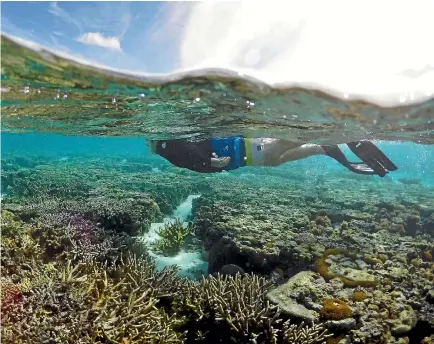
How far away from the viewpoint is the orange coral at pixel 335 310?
661 centimetres

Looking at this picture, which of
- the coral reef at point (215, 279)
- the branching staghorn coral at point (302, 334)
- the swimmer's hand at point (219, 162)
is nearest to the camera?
the coral reef at point (215, 279)

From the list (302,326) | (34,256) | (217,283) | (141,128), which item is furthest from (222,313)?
(141,128)

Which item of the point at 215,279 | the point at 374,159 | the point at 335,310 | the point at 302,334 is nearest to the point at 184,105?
→ the point at 215,279

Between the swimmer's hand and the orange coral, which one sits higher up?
the swimmer's hand

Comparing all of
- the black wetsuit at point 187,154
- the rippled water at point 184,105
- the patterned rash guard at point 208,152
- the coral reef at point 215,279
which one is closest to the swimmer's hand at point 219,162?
the patterned rash guard at point 208,152

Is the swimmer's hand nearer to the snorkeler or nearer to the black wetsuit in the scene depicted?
the snorkeler

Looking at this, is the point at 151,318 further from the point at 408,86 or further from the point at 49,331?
the point at 408,86

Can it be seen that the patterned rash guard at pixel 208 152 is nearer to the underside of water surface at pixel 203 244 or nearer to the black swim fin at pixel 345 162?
the underside of water surface at pixel 203 244

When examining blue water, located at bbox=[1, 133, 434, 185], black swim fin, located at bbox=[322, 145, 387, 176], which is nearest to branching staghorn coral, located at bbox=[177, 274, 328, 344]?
black swim fin, located at bbox=[322, 145, 387, 176]

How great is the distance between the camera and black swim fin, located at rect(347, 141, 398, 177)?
12.4 m

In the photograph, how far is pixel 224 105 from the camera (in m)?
11.4

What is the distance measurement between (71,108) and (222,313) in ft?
35.4

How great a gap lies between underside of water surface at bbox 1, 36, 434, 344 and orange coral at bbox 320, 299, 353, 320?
3 cm

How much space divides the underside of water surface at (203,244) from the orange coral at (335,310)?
0.09 ft
